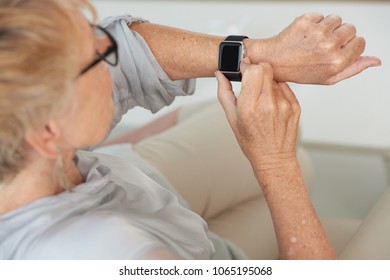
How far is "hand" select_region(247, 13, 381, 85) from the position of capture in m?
0.90

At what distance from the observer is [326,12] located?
1911 millimetres

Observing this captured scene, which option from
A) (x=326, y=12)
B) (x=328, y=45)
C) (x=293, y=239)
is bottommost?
(x=293, y=239)

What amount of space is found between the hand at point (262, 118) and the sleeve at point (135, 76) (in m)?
0.16

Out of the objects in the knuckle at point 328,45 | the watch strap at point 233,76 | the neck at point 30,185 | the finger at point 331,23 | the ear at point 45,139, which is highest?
the finger at point 331,23

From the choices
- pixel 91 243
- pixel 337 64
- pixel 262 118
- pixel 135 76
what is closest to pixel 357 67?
pixel 337 64

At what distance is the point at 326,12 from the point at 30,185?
1.32 m

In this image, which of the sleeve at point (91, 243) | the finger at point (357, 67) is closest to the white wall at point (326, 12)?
the finger at point (357, 67)

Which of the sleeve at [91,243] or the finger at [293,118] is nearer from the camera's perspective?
the sleeve at [91,243]

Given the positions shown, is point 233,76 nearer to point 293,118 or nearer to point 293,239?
point 293,118

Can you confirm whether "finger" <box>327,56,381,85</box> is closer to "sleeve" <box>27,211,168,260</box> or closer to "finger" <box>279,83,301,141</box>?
"finger" <box>279,83,301,141</box>

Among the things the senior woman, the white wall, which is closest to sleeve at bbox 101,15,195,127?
the senior woman

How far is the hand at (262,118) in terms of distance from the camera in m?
0.86

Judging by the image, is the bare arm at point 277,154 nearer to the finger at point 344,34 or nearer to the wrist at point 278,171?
the wrist at point 278,171
